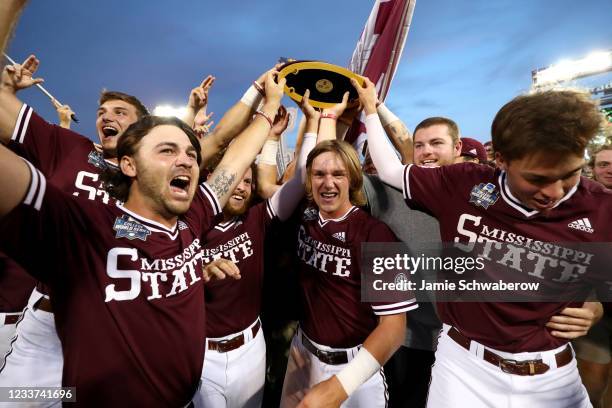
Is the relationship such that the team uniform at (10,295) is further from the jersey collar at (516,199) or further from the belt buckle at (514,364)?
the jersey collar at (516,199)

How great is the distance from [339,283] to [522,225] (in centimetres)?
126

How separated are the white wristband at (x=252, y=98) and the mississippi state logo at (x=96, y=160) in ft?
4.16

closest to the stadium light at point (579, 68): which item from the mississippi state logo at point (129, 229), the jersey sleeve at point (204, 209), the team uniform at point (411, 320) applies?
the team uniform at point (411, 320)

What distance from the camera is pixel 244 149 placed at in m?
2.49

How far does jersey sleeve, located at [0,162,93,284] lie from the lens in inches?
48.1

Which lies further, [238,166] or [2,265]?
[2,265]

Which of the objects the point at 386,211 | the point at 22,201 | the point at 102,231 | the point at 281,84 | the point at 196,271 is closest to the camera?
the point at 22,201

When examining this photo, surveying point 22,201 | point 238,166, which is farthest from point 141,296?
point 238,166

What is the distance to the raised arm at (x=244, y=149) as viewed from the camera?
7.65 ft

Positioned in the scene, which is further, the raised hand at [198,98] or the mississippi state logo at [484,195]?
the raised hand at [198,98]

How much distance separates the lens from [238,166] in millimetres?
2408

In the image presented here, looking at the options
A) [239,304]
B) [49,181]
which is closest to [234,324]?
[239,304]

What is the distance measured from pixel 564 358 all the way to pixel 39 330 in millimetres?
3481

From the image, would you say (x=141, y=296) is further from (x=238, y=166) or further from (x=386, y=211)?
(x=386, y=211)
